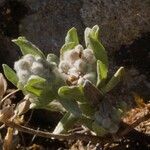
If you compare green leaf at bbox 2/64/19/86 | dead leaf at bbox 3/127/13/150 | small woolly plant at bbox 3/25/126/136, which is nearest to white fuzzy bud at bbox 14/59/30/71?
small woolly plant at bbox 3/25/126/136

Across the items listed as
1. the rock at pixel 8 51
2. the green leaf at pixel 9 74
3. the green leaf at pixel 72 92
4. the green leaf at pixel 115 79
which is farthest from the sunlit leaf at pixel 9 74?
the rock at pixel 8 51

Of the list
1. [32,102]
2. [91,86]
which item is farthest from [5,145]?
[91,86]

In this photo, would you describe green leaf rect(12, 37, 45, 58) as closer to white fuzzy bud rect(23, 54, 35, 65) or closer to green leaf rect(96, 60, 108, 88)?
white fuzzy bud rect(23, 54, 35, 65)

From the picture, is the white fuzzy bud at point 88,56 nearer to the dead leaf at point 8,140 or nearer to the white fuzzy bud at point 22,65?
the white fuzzy bud at point 22,65

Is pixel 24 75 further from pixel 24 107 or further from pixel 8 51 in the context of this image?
pixel 8 51

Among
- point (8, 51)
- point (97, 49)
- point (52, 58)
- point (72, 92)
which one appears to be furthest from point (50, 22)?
point (72, 92)
